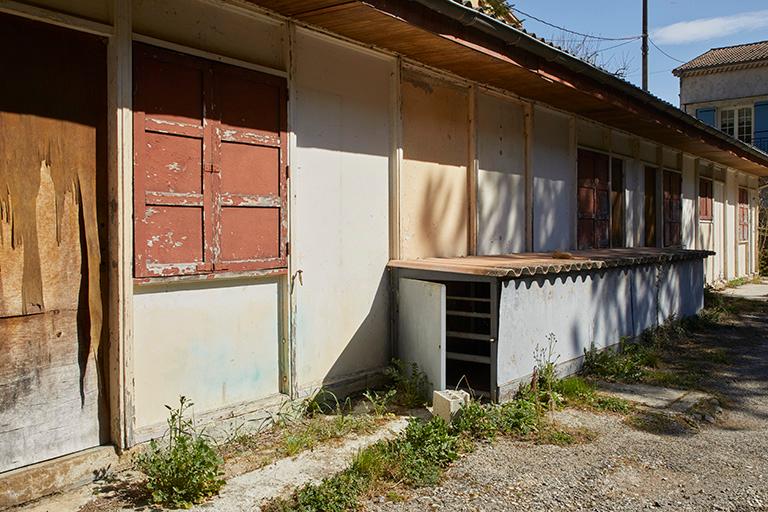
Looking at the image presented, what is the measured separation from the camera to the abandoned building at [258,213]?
3629mm

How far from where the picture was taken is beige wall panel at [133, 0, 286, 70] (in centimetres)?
411

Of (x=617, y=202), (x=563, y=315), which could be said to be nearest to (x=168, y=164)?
(x=563, y=315)

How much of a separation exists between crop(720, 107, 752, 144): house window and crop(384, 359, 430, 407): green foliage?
29919 mm

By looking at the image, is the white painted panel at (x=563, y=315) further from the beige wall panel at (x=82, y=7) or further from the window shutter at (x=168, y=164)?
the beige wall panel at (x=82, y=7)

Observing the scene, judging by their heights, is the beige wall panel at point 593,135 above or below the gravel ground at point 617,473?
above

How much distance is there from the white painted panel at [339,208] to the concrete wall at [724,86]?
97.6 feet

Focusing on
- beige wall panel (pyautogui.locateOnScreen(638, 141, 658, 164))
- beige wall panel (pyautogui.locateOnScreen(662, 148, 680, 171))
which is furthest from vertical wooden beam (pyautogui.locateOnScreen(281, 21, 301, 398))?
beige wall panel (pyautogui.locateOnScreen(662, 148, 680, 171))

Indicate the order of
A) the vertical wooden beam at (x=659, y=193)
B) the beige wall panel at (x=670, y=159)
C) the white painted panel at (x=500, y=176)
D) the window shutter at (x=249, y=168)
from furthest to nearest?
the beige wall panel at (x=670, y=159)
the vertical wooden beam at (x=659, y=193)
the white painted panel at (x=500, y=176)
the window shutter at (x=249, y=168)

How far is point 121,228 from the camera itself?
12.6 ft

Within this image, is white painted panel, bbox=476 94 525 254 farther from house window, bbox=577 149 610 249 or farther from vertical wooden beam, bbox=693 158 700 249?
vertical wooden beam, bbox=693 158 700 249

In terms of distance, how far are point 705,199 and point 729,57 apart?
19480 millimetres

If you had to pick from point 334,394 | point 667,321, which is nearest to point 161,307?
point 334,394

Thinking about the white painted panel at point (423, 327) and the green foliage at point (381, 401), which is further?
the white painted panel at point (423, 327)

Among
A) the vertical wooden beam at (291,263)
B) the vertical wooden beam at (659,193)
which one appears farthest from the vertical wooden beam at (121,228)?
the vertical wooden beam at (659,193)
